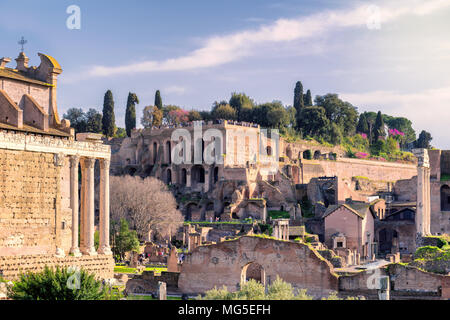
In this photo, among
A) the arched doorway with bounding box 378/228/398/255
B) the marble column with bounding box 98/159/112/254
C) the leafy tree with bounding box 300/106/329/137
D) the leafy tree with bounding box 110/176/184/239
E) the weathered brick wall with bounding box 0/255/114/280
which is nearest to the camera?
the weathered brick wall with bounding box 0/255/114/280

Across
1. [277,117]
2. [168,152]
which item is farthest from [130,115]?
[277,117]

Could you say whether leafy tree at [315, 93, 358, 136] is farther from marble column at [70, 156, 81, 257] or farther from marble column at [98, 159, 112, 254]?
marble column at [70, 156, 81, 257]

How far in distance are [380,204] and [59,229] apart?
44.5m

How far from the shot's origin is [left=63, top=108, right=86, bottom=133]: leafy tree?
9262cm

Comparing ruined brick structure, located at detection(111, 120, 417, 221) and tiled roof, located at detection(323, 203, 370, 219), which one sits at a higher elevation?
ruined brick structure, located at detection(111, 120, 417, 221)

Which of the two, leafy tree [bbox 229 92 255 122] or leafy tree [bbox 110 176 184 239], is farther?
leafy tree [bbox 229 92 255 122]

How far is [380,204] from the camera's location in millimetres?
74438

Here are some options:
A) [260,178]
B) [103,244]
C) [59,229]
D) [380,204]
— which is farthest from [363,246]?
[59,229]

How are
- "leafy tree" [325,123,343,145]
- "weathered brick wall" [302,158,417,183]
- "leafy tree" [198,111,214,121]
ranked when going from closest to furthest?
1. "weathered brick wall" [302,158,417,183]
2. "leafy tree" [198,111,214,121]
3. "leafy tree" [325,123,343,145]

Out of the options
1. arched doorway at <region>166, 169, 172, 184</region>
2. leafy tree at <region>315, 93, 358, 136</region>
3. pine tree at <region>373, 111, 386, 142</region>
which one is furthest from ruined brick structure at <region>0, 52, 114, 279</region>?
pine tree at <region>373, 111, 386, 142</region>

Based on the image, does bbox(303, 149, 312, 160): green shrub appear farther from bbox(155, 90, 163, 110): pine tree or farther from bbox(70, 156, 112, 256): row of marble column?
bbox(70, 156, 112, 256): row of marble column

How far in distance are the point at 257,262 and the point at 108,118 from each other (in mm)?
58495

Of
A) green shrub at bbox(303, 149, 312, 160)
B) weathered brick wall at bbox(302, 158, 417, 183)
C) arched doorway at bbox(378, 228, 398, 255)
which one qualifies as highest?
green shrub at bbox(303, 149, 312, 160)
